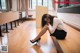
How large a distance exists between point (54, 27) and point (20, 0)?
29.4 ft

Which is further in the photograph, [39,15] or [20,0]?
[20,0]

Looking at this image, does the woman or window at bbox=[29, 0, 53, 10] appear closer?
the woman

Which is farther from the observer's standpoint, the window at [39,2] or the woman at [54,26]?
the window at [39,2]

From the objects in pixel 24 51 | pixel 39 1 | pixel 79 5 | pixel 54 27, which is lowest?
pixel 24 51

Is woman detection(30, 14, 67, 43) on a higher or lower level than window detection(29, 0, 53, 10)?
lower

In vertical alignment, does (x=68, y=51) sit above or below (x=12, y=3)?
below

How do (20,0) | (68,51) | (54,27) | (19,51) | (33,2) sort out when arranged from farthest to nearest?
(33,2) < (20,0) < (54,27) < (19,51) < (68,51)

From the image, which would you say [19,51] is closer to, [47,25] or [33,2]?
[47,25]

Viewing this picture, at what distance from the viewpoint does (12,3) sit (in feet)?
39.9

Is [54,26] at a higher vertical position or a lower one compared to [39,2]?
lower

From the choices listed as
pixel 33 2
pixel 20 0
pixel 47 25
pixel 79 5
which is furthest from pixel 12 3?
pixel 79 5

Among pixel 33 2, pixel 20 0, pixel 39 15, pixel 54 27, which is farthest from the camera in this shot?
pixel 33 2

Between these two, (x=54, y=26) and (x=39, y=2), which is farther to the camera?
(x=39, y=2)

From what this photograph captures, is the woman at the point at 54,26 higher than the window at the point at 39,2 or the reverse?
the reverse
